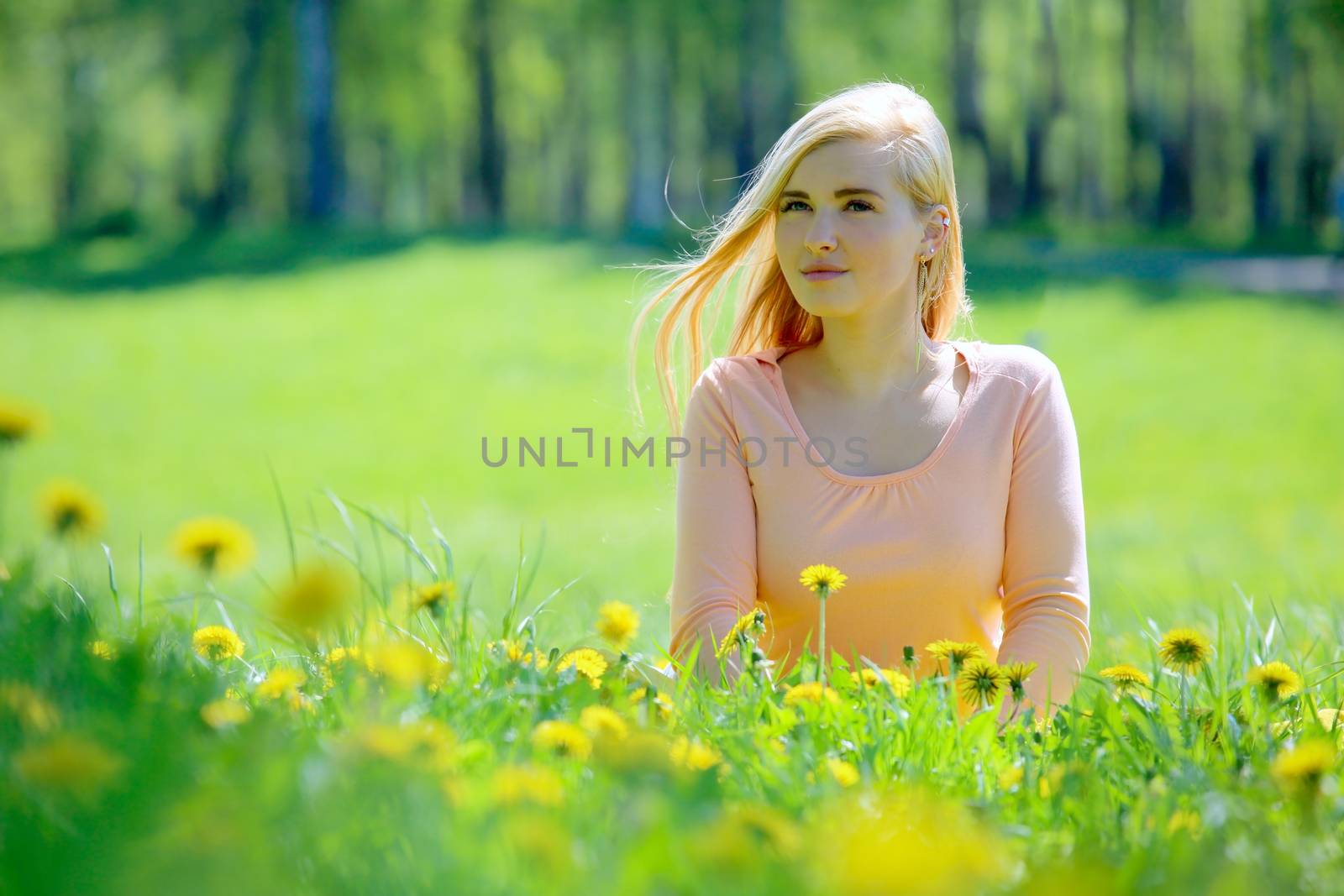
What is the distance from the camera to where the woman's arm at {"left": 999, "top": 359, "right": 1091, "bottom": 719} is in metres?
2.64

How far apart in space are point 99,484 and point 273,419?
251 centimetres

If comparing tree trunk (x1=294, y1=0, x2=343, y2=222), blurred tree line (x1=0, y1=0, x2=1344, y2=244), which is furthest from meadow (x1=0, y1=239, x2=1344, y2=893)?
tree trunk (x1=294, y1=0, x2=343, y2=222)

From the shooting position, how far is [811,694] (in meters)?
1.92

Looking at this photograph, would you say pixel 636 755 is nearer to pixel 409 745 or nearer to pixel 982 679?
pixel 409 745

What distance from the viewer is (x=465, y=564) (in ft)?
24.2

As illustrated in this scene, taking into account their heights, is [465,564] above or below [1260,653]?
below

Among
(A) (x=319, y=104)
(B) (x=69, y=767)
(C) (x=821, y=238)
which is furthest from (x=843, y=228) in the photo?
(A) (x=319, y=104)

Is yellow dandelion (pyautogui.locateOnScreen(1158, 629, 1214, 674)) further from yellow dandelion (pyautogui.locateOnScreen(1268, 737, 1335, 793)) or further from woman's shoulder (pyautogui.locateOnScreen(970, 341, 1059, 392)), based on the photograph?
woman's shoulder (pyautogui.locateOnScreen(970, 341, 1059, 392))

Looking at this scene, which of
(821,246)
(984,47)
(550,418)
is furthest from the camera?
(984,47)

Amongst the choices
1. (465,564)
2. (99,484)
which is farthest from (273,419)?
(465,564)

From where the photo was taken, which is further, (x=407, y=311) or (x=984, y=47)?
(x=984, y=47)

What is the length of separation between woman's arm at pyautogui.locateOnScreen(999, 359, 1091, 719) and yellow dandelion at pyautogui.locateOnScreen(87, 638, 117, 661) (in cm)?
160

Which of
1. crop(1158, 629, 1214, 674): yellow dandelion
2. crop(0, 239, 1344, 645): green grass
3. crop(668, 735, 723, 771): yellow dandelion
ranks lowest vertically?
crop(0, 239, 1344, 645): green grass

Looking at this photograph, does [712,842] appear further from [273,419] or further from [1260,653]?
[273,419]
